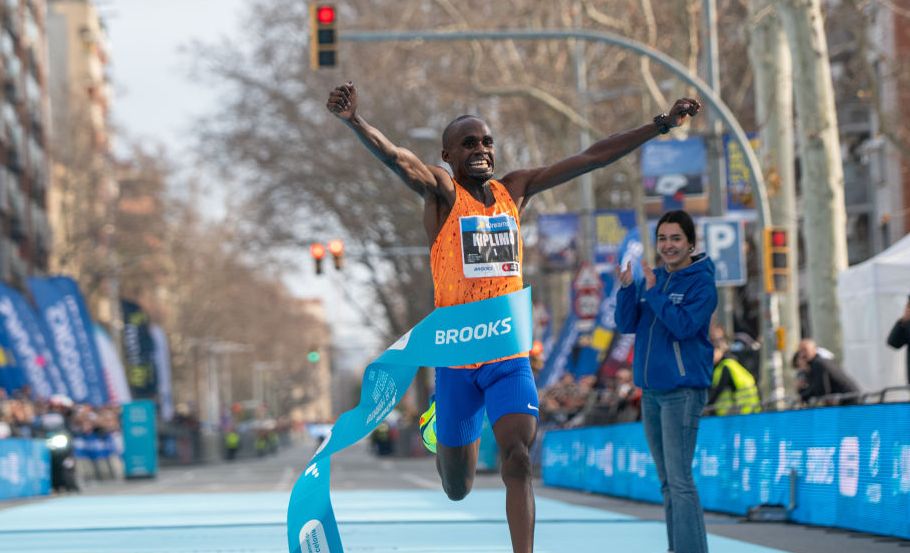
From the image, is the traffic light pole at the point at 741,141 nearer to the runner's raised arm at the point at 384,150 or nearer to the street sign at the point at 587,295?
the street sign at the point at 587,295

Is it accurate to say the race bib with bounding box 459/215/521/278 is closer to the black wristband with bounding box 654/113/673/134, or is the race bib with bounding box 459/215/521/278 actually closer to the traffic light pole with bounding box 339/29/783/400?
the black wristband with bounding box 654/113/673/134

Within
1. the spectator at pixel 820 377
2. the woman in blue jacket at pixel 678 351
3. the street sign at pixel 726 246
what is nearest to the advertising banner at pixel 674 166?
the street sign at pixel 726 246

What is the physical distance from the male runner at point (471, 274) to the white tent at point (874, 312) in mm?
13387

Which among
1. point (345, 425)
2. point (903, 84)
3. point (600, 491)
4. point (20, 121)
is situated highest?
point (20, 121)

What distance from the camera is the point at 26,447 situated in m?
29.1

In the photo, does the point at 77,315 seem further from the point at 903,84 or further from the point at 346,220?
the point at 903,84

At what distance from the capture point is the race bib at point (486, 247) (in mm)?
8188

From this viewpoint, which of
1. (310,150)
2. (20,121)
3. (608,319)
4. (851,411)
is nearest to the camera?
(851,411)

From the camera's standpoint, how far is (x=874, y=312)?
21.5 metres

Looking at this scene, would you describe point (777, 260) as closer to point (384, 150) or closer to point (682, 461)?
point (682, 461)

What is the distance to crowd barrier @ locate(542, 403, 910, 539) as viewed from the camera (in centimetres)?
1171

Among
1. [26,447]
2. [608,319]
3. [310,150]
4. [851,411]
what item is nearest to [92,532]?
[851,411]

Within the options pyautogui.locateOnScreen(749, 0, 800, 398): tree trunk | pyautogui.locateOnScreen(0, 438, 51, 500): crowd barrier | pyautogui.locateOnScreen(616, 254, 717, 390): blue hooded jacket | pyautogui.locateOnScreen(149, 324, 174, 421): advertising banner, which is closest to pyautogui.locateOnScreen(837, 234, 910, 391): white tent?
pyautogui.locateOnScreen(749, 0, 800, 398): tree trunk

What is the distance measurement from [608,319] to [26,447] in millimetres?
10299
